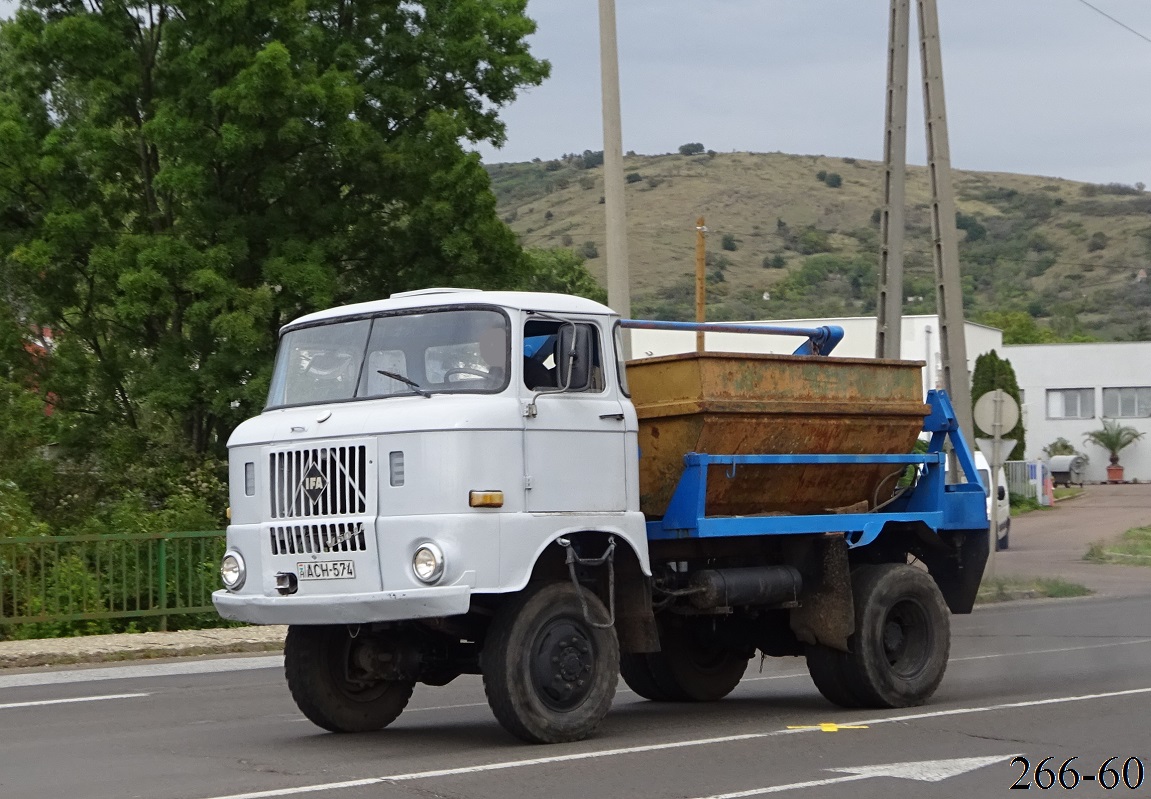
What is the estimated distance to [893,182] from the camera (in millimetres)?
23531

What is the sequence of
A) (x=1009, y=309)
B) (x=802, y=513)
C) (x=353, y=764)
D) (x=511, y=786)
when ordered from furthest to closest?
(x=1009, y=309), (x=802, y=513), (x=353, y=764), (x=511, y=786)

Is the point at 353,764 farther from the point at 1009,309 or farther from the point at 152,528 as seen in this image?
the point at 1009,309

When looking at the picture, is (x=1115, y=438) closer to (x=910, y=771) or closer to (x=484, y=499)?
(x=910, y=771)

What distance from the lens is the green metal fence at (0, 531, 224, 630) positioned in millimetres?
17844

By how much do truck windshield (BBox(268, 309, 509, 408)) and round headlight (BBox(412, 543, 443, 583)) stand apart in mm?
1004

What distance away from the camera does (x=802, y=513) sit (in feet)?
37.3

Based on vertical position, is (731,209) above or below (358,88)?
above

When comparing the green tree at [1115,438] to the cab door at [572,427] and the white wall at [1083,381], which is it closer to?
the white wall at [1083,381]

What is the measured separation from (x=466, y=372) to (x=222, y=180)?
16550mm

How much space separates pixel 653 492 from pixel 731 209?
5165 inches

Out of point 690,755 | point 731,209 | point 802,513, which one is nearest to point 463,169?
point 802,513

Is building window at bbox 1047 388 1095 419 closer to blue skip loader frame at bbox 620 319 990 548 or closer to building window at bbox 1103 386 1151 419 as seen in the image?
building window at bbox 1103 386 1151 419
